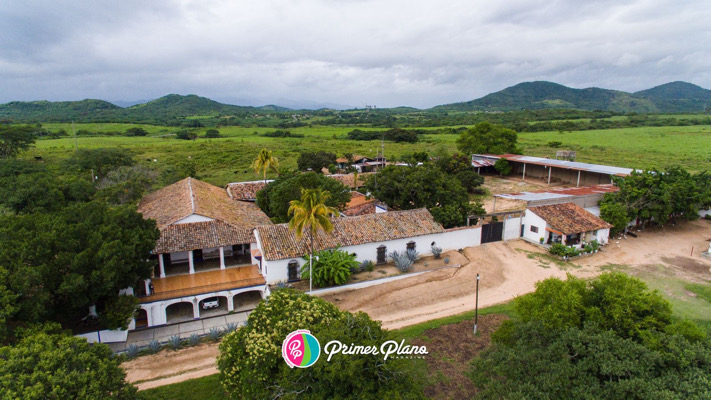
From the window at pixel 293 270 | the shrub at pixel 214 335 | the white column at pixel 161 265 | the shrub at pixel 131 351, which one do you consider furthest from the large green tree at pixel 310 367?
the white column at pixel 161 265

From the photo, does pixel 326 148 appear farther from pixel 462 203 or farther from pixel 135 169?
pixel 462 203

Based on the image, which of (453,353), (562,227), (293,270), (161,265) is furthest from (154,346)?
(562,227)

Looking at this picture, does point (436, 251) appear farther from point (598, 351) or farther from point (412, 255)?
point (598, 351)

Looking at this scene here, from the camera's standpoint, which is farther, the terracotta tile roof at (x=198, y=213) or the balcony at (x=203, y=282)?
the terracotta tile roof at (x=198, y=213)

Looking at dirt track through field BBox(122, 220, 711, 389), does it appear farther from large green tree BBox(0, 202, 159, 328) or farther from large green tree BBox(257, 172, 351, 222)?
large green tree BBox(257, 172, 351, 222)

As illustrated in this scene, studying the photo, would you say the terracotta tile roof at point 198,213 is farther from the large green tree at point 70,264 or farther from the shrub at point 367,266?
the shrub at point 367,266

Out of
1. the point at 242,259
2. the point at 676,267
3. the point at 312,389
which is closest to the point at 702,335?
the point at 312,389
